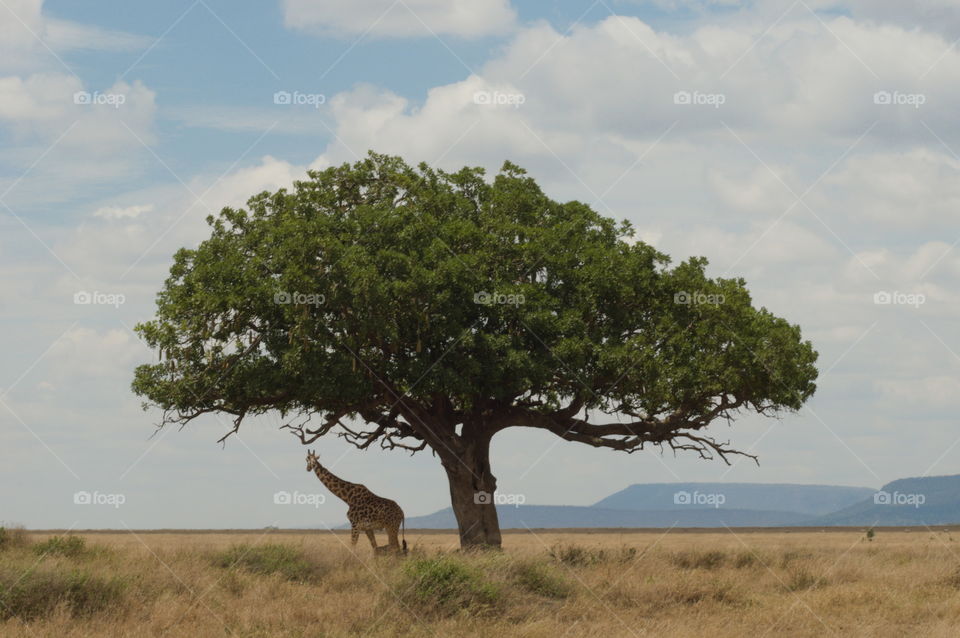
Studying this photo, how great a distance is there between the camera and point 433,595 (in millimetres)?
19625

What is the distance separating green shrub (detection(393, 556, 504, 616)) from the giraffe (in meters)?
8.16

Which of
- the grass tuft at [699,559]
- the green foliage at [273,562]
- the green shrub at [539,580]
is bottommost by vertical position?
the grass tuft at [699,559]

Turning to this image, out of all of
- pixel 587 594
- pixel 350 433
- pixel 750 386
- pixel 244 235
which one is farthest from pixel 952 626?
pixel 244 235

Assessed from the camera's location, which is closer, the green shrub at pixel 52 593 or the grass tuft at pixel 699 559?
the green shrub at pixel 52 593

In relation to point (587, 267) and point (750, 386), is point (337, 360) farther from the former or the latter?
point (750, 386)

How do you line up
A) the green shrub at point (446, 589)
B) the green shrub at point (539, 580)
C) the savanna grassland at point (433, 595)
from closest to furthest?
1. the savanna grassland at point (433, 595)
2. the green shrub at point (446, 589)
3. the green shrub at point (539, 580)

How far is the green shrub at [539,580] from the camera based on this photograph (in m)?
22.0

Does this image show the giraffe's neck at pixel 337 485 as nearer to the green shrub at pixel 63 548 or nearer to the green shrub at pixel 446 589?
the green shrub at pixel 63 548

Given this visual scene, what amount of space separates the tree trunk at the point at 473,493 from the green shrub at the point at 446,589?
10409 millimetres

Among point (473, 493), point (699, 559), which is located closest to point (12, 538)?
point (473, 493)

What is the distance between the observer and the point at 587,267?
2933 cm

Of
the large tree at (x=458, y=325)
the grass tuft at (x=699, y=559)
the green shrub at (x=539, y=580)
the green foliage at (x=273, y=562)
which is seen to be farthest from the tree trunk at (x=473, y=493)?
the green shrub at (x=539, y=580)

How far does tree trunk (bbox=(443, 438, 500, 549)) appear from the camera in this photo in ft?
103

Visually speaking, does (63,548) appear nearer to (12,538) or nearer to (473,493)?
(12,538)
